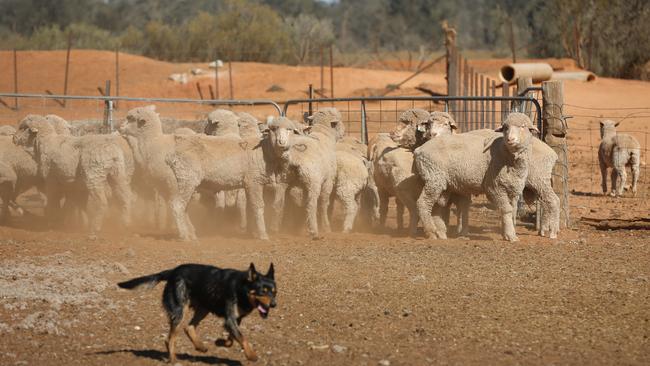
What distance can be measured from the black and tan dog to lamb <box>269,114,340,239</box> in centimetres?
636

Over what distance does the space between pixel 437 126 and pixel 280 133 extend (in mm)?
2481

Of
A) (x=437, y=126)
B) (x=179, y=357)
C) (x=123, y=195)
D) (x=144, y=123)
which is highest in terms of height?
(x=144, y=123)

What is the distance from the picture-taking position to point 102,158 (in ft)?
47.9

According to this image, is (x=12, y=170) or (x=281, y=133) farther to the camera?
(x=12, y=170)

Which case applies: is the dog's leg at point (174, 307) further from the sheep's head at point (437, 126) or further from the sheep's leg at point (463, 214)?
the sheep's head at point (437, 126)

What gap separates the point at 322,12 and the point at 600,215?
238ft

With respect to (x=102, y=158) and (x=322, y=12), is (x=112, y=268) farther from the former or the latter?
(x=322, y=12)

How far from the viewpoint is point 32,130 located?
15.4m

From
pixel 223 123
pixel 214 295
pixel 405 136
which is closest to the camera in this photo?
pixel 214 295

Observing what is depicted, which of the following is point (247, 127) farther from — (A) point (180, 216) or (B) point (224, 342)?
(B) point (224, 342)

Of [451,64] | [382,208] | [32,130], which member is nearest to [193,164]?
[32,130]

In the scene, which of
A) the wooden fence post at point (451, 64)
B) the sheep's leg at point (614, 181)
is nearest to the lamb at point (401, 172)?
the sheep's leg at point (614, 181)

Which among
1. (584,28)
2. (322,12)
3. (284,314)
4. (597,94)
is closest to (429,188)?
(284,314)

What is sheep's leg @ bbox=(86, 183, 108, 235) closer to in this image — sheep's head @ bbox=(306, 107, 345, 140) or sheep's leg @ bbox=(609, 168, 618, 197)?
sheep's head @ bbox=(306, 107, 345, 140)
